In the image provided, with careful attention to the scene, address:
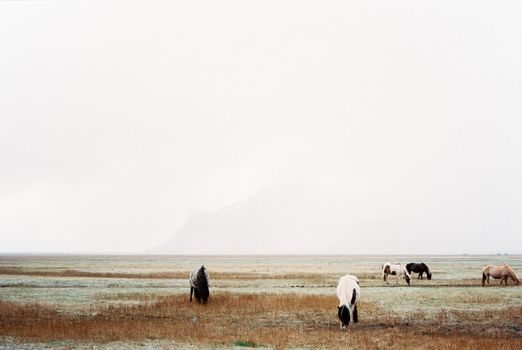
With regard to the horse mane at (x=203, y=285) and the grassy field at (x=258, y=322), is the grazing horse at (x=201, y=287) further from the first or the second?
the grassy field at (x=258, y=322)

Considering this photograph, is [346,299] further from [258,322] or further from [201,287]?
[201,287]

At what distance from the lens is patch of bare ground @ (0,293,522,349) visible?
1809 cm

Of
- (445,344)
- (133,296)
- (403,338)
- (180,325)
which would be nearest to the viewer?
(445,344)

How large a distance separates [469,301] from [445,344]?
1507 centimetres

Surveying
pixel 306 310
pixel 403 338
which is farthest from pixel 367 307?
pixel 403 338

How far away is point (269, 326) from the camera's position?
21.9 meters

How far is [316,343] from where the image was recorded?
699 inches

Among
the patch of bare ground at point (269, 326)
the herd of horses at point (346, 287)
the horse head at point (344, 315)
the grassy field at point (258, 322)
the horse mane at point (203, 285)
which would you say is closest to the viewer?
the grassy field at point (258, 322)

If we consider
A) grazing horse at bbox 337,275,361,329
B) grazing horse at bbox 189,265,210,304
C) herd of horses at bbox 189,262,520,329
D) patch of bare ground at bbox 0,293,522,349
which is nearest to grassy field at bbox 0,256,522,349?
patch of bare ground at bbox 0,293,522,349

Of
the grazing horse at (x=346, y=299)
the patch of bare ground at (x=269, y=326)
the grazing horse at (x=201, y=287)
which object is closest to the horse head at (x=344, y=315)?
the grazing horse at (x=346, y=299)

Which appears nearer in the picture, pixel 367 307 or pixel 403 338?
pixel 403 338

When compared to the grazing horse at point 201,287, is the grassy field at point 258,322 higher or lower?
lower

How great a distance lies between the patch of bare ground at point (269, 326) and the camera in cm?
1809

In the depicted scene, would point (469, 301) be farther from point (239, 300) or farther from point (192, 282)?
point (192, 282)
